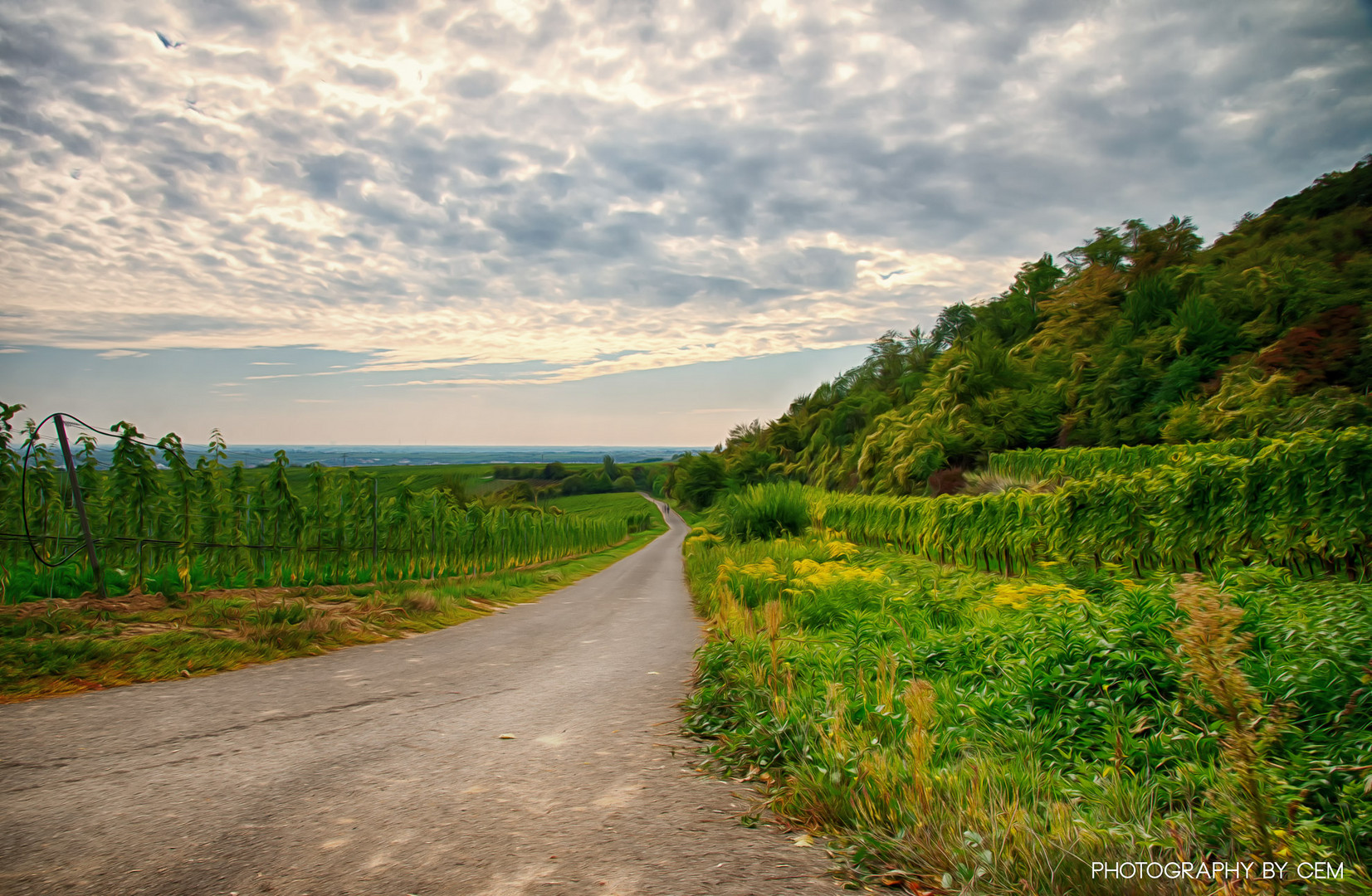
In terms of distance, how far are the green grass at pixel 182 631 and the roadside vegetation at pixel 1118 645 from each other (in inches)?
201

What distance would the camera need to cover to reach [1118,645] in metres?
4.71

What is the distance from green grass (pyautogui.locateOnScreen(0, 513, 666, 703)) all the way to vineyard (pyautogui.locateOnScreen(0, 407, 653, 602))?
847 mm

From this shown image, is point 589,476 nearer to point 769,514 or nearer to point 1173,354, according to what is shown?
point 769,514

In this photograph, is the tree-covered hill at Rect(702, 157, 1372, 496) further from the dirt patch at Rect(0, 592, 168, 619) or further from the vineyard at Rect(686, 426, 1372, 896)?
the dirt patch at Rect(0, 592, 168, 619)

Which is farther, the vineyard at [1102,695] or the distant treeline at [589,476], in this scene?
the distant treeline at [589,476]

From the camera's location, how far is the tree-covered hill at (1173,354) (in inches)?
569

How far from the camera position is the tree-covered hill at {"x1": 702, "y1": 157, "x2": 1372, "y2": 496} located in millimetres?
14445

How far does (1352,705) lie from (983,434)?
67.5 ft

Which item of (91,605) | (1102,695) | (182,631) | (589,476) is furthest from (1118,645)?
(589,476)

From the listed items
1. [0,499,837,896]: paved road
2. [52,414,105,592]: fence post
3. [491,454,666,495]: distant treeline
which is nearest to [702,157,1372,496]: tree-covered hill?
[0,499,837,896]: paved road

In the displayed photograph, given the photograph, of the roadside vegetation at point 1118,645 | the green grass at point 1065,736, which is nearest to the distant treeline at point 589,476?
the roadside vegetation at point 1118,645

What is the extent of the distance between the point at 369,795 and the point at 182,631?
5.65 m

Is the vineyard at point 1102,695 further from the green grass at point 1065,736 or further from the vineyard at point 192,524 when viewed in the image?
the vineyard at point 192,524

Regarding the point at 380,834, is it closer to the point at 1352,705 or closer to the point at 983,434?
the point at 1352,705
